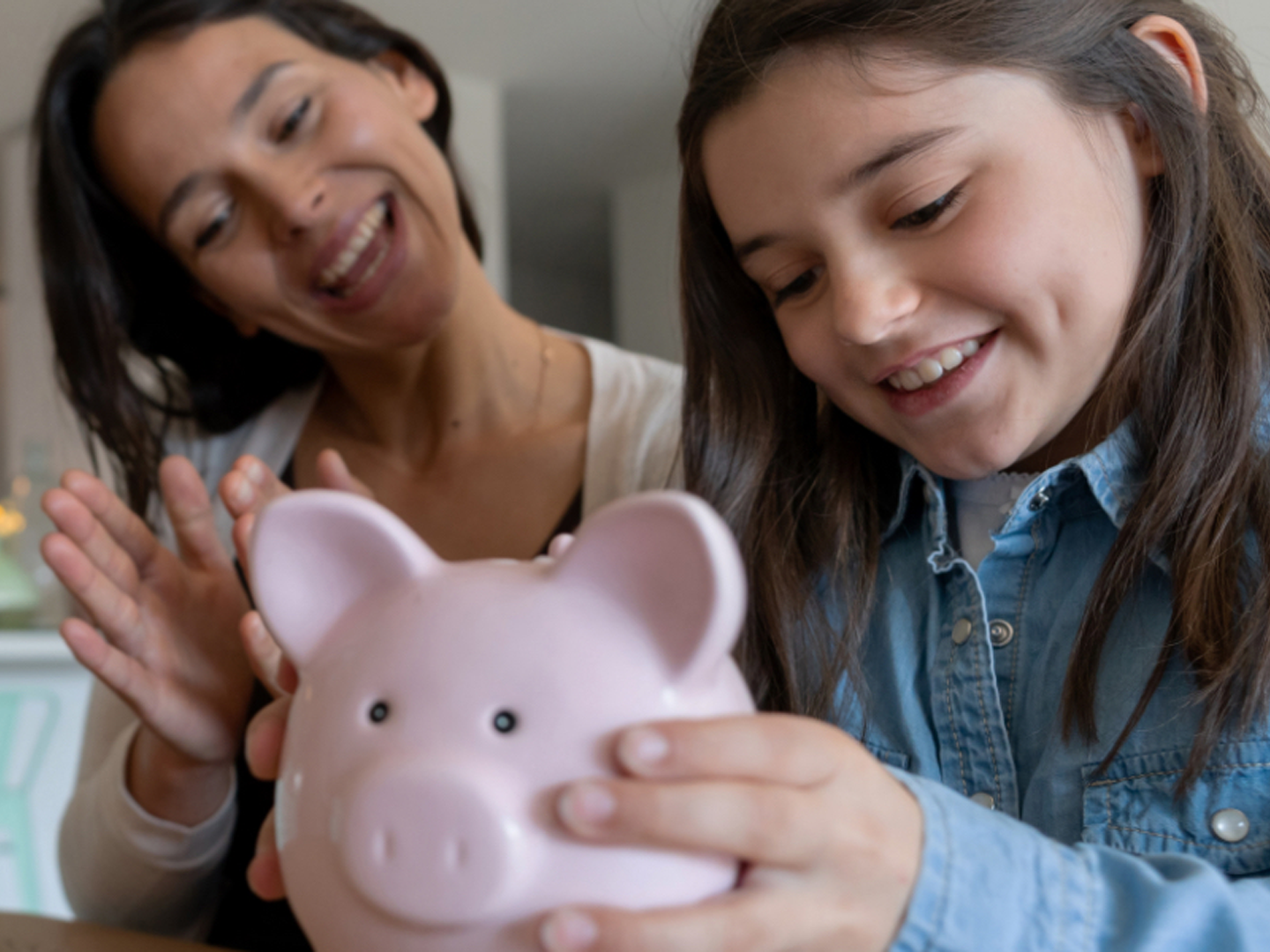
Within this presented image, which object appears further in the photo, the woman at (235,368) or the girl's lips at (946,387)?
the woman at (235,368)

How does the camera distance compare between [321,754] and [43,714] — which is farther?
[43,714]

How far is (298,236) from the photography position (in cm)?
119

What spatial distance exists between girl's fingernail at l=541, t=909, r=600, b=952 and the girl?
0.25m

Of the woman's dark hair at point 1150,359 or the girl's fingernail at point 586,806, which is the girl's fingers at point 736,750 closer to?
the girl's fingernail at point 586,806

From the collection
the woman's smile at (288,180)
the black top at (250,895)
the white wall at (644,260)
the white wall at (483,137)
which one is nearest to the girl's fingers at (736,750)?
the black top at (250,895)

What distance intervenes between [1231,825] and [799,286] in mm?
437

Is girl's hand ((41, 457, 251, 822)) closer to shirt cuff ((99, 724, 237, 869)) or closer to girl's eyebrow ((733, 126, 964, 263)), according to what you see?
shirt cuff ((99, 724, 237, 869))

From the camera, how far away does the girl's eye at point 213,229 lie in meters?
1.22

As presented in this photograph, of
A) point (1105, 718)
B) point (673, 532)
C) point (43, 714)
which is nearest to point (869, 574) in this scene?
point (1105, 718)

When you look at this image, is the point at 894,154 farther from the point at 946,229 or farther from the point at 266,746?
the point at 266,746

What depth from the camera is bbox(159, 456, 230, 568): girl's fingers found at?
0.98 meters

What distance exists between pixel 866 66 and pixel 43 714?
200 centimetres

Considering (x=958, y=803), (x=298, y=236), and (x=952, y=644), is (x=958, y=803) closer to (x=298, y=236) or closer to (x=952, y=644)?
(x=952, y=644)

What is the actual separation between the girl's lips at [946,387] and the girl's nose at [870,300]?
63 millimetres
